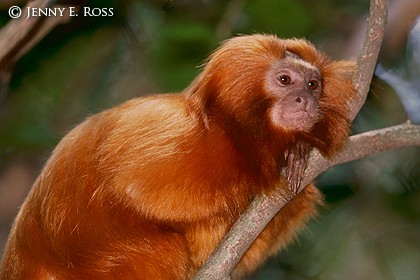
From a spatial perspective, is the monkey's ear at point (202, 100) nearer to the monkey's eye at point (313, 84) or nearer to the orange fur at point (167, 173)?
the orange fur at point (167, 173)

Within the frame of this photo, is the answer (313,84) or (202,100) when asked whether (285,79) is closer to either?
(313,84)

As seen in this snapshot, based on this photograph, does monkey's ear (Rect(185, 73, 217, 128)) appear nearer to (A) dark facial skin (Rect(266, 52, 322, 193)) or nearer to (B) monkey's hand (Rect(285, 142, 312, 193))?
(A) dark facial skin (Rect(266, 52, 322, 193))

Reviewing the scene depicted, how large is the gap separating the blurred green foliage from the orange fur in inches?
40.6

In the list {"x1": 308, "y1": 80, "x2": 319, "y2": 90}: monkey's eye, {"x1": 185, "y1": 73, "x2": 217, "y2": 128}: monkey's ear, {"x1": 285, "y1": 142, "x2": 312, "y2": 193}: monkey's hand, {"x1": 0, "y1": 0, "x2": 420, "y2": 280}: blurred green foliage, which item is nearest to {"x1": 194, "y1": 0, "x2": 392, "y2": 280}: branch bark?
{"x1": 285, "y1": 142, "x2": 312, "y2": 193}: monkey's hand

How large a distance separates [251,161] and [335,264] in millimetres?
1734

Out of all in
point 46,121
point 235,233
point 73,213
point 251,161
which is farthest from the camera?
point 46,121

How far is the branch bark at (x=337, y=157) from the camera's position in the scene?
262cm

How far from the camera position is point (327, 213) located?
4.56 meters

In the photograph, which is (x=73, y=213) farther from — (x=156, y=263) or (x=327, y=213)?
(x=327, y=213)

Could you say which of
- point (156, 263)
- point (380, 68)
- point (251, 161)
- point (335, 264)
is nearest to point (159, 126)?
point (251, 161)

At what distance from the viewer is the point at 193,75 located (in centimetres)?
397

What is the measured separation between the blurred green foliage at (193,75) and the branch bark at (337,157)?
46.8 inches

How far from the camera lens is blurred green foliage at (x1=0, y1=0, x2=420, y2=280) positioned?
4098 mm

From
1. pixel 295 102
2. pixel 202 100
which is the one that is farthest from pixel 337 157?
pixel 202 100
